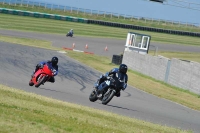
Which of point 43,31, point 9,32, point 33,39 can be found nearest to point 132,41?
point 33,39

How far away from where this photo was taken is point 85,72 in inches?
1244

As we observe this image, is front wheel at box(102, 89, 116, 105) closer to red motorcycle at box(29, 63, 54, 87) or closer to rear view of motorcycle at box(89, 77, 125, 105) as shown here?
rear view of motorcycle at box(89, 77, 125, 105)

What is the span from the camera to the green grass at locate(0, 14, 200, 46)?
63125mm

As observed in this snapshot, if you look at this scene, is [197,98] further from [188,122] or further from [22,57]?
[22,57]

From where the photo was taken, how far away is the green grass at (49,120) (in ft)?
33.0

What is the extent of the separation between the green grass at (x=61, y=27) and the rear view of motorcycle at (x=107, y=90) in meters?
38.9

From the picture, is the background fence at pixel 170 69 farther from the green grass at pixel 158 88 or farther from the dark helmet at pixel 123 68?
the dark helmet at pixel 123 68

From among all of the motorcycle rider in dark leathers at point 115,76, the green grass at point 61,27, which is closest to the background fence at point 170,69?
the motorcycle rider in dark leathers at point 115,76

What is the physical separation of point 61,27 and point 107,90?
50171 millimetres

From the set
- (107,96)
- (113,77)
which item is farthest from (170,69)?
(113,77)

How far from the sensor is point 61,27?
69625 millimetres

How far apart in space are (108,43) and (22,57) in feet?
87.4

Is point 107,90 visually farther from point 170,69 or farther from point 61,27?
point 61,27

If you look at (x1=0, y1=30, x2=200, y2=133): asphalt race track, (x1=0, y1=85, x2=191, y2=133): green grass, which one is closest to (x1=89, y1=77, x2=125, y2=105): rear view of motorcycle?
(x1=0, y1=30, x2=200, y2=133): asphalt race track
